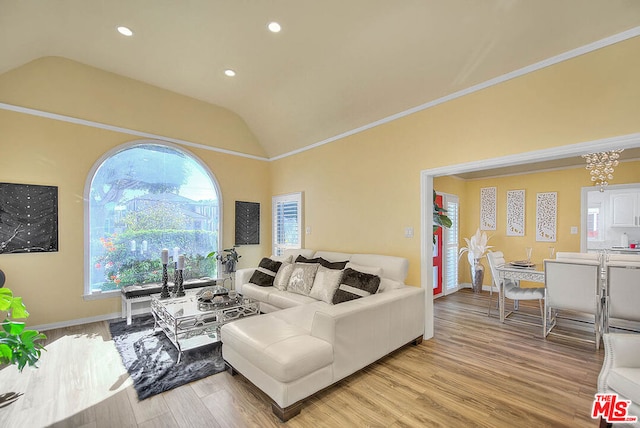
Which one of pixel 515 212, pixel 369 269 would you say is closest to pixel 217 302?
pixel 369 269

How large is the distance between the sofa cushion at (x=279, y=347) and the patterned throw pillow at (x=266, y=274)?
1627mm

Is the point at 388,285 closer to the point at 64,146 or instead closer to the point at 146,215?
the point at 146,215

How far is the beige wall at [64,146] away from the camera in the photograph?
346 cm

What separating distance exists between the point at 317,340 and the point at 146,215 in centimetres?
375

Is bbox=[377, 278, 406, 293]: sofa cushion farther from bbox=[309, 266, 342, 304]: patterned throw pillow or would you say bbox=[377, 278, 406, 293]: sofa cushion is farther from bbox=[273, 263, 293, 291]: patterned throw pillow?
bbox=[273, 263, 293, 291]: patterned throw pillow

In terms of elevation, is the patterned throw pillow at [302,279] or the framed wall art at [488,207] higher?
the framed wall art at [488,207]

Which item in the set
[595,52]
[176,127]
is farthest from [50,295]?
[595,52]

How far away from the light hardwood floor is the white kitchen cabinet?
433cm

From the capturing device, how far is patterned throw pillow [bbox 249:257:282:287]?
4.19 metres

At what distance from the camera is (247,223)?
561cm

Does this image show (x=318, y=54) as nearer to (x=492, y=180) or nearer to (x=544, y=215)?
(x=492, y=180)

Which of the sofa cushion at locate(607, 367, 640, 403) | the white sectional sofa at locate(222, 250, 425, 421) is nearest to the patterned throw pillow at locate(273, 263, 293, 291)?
the white sectional sofa at locate(222, 250, 425, 421)

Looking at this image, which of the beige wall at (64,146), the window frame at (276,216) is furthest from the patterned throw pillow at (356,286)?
the beige wall at (64,146)

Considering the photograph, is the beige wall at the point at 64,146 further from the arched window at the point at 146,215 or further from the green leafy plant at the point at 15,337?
the green leafy plant at the point at 15,337
